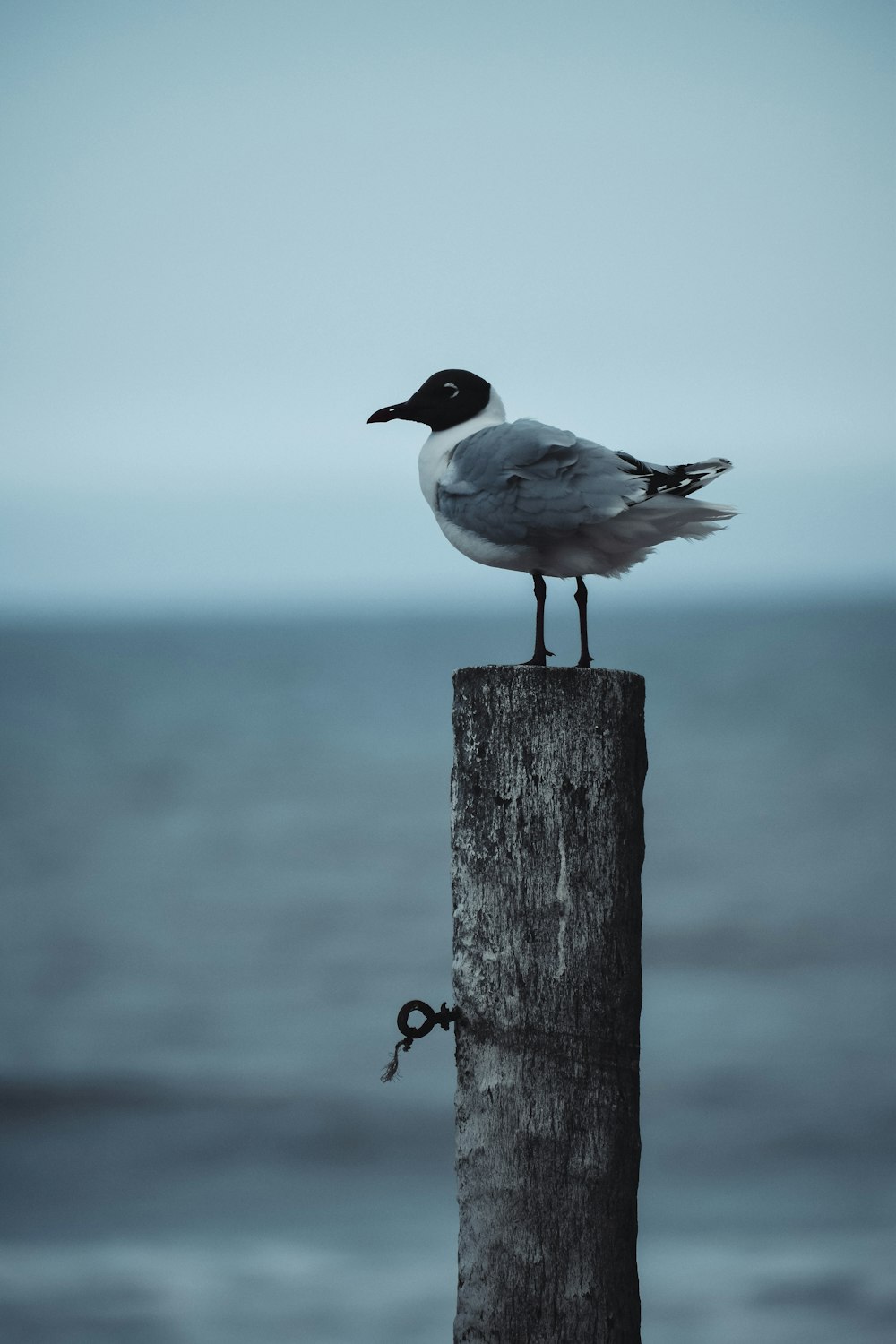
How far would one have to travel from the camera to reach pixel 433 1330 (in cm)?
624

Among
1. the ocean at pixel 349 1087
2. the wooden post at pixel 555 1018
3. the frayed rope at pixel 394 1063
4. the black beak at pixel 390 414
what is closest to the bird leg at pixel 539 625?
the wooden post at pixel 555 1018

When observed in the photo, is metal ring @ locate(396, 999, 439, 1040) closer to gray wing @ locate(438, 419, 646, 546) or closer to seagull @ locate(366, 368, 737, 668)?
seagull @ locate(366, 368, 737, 668)

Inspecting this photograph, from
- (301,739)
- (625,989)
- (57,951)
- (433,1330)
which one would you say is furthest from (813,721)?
(625,989)

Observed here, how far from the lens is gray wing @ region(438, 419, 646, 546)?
3.61m

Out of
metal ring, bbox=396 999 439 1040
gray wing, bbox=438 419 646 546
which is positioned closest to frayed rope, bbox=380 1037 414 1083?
metal ring, bbox=396 999 439 1040

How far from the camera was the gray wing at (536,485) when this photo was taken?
3.61m

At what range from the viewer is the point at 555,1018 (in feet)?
10.2

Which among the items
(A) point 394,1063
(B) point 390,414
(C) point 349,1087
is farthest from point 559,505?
(C) point 349,1087

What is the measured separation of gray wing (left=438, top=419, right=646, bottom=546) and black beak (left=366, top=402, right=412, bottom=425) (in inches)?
16.0

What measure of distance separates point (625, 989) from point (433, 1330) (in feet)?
12.2

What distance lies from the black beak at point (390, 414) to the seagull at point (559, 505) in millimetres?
295

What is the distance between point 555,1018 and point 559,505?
4.02 feet

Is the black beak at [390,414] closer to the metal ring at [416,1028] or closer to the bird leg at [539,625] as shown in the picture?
the bird leg at [539,625]

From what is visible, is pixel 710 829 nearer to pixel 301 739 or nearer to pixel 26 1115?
pixel 26 1115
